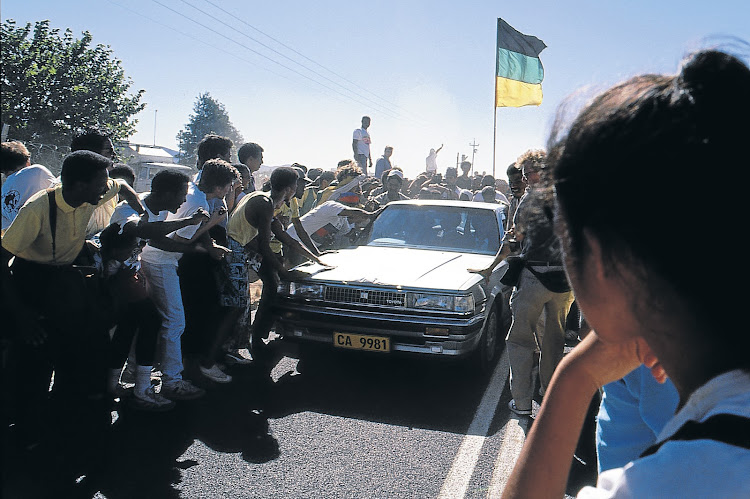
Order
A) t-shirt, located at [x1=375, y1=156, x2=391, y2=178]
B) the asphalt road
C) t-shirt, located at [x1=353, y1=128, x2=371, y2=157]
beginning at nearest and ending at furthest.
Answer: the asphalt road → t-shirt, located at [x1=353, y1=128, x2=371, y2=157] → t-shirt, located at [x1=375, y1=156, x2=391, y2=178]

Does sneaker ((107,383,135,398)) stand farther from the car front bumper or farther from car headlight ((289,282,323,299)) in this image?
car headlight ((289,282,323,299))

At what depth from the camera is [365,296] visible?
530 centimetres

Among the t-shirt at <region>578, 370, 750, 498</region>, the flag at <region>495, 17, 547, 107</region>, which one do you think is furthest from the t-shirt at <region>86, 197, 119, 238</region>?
the flag at <region>495, 17, 547, 107</region>

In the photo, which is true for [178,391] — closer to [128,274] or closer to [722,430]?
[128,274]

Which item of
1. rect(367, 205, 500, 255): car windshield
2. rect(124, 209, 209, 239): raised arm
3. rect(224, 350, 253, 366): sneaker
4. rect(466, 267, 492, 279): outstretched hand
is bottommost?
rect(224, 350, 253, 366): sneaker

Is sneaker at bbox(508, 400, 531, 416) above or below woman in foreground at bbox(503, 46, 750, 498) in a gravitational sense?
below

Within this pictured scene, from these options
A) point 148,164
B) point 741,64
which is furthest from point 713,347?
point 148,164

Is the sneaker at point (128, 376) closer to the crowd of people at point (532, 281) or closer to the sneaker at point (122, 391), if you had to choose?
the crowd of people at point (532, 281)

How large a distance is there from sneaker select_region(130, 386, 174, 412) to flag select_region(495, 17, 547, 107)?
9.58 meters

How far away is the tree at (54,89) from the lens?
97.9 feet

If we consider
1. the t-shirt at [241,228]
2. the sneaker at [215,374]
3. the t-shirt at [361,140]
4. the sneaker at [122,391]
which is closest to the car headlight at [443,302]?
the t-shirt at [241,228]

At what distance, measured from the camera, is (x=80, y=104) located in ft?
108

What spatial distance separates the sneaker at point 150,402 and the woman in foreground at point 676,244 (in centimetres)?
439

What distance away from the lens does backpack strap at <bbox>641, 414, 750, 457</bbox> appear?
0.54m
